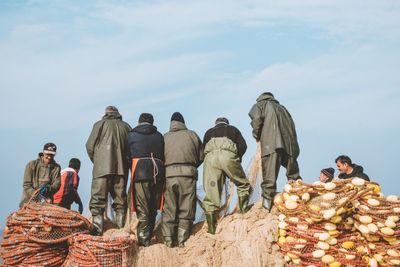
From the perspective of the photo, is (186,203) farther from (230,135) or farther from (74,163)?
(74,163)

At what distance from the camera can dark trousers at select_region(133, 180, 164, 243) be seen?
8.69 metres

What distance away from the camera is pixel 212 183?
8773 millimetres

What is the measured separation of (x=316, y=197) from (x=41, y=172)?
15.8 feet

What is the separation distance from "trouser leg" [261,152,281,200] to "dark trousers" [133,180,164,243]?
5.71 feet

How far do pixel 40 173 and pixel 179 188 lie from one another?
2.51 metres

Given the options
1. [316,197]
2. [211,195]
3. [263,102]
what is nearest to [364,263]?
[316,197]

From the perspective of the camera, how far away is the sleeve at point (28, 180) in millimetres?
9293

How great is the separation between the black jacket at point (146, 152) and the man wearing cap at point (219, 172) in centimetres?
78

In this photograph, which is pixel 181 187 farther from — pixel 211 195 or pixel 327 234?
pixel 327 234

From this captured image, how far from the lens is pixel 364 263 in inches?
281

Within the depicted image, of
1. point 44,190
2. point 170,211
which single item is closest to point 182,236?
point 170,211

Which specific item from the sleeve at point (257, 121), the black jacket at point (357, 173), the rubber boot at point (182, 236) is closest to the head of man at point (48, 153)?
the rubber boot at point (182, 236)

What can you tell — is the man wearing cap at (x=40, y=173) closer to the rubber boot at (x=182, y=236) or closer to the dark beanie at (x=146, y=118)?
the dark beanie at (x=146, y=118)

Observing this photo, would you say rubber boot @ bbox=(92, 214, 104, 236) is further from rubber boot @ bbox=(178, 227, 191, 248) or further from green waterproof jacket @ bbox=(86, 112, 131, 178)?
rubber boot @ bbox=(178, 227, 191, 248)
